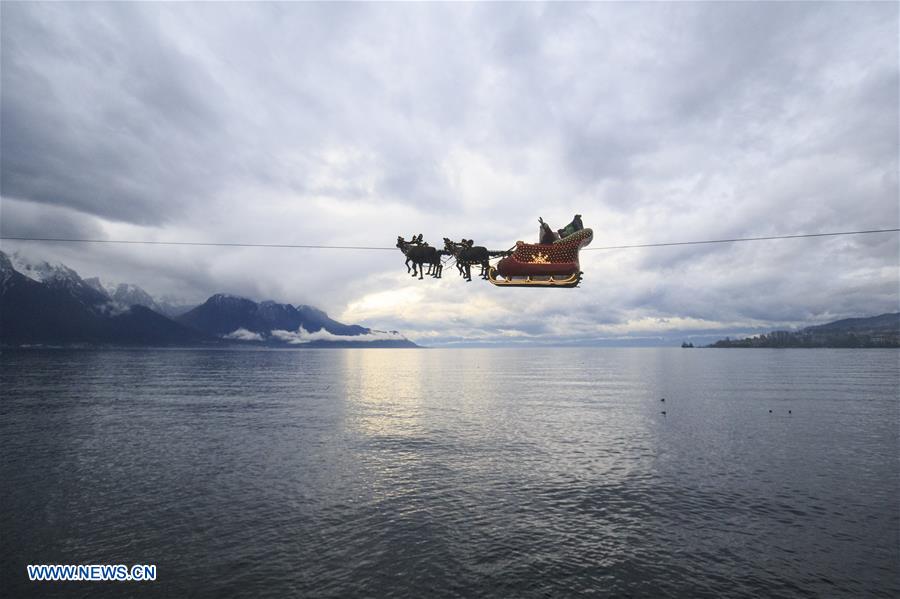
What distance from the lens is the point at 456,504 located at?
101ft

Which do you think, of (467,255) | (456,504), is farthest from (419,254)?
(456,504)

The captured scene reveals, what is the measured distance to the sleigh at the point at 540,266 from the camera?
15.8 meters

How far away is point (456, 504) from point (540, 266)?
22333 mm

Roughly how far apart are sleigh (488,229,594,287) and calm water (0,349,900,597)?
51.1ft

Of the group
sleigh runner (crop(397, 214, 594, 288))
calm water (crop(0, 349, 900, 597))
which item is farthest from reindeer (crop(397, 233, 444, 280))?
calm water (crop(0, 349, 900, 597))

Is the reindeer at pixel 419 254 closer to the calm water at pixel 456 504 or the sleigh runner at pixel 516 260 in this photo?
the sleigh runner at pixel 516 260

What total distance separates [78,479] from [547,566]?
3824 cm

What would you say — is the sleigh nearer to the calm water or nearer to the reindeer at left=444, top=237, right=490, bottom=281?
the reindeer at left=444, top=237, right=490, bottom=281

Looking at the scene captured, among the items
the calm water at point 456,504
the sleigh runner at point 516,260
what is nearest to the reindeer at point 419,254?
the sleigh runner at point 516,260

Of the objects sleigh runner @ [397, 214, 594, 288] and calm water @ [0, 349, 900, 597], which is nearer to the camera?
sleigh runner @ [397, 214, 594, 288]

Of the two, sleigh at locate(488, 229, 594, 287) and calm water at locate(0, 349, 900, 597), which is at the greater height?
sleigh at locate(488, 229, 594, 287)

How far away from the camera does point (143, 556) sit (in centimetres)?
2333

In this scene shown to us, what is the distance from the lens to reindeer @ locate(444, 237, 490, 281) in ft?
52.0

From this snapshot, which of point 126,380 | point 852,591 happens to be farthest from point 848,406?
point 126,380
